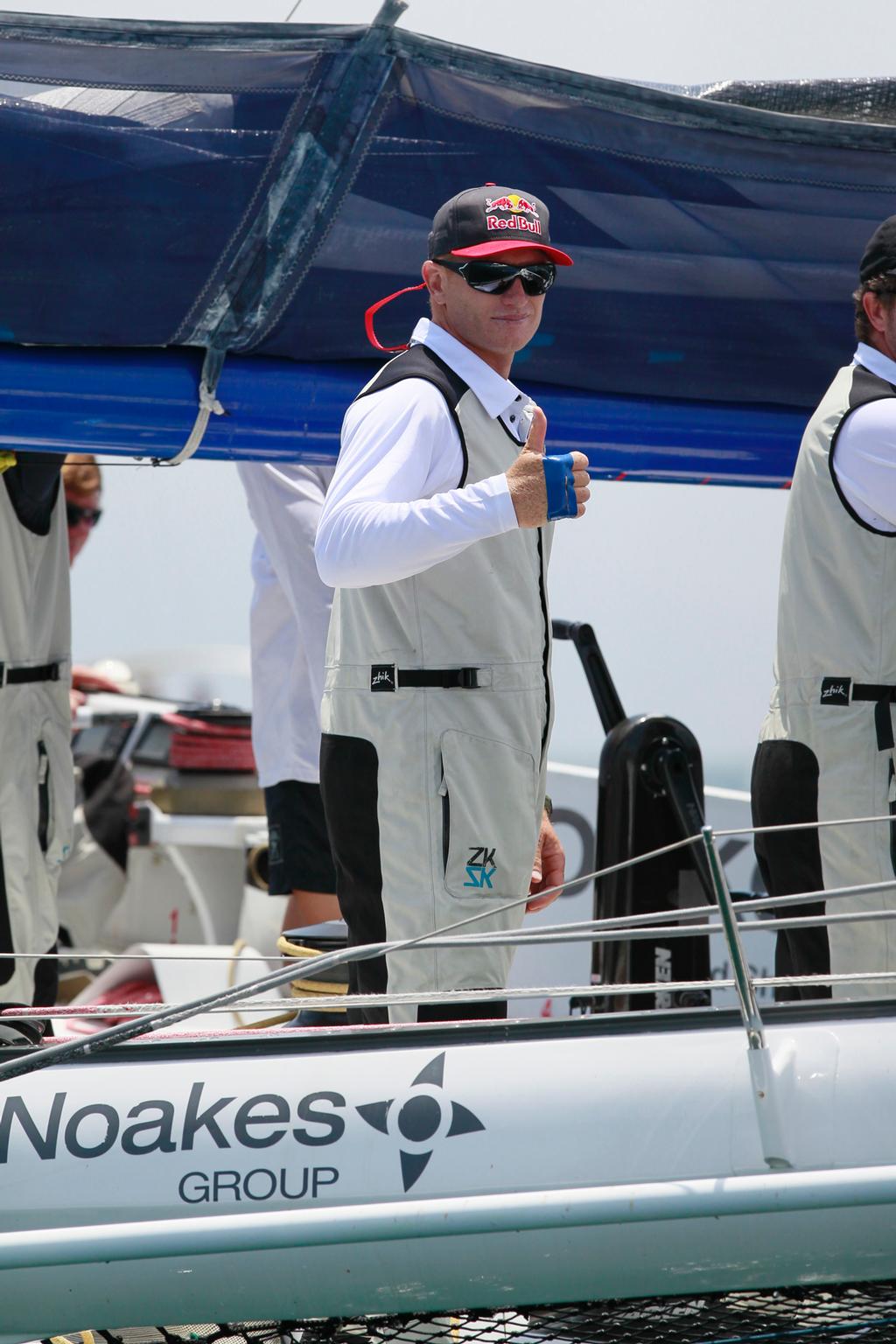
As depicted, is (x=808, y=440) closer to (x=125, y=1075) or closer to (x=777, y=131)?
(x=777, y=131)

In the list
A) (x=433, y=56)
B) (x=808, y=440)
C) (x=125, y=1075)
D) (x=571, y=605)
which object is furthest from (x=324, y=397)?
(x=571, y=605)

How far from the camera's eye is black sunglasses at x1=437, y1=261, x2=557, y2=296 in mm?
2246

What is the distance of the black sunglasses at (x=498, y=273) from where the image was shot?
2.25 m

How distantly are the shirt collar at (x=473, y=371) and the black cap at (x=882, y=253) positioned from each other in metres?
0.64

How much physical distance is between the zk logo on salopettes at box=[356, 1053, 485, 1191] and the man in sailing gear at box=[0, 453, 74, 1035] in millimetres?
1560

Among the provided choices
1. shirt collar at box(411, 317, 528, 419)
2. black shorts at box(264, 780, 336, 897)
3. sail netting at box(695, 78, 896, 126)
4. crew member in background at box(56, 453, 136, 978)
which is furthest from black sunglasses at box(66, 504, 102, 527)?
shirt collar at box(411, 317, 528, 419)

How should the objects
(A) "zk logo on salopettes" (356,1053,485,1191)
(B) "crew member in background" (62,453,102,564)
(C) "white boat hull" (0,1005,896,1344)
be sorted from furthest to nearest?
(B) "crew member in background" (62,453,102,564), (A) "zk logo on salopettes" (356,1053,485,1191), (C) "white boat hull" (0,1005,896,1344)

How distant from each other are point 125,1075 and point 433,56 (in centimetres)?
180

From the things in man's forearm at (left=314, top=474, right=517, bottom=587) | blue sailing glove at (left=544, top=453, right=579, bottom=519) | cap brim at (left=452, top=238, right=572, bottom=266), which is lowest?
man's forearm at (left=314, top=474, right=517, bottom=587)

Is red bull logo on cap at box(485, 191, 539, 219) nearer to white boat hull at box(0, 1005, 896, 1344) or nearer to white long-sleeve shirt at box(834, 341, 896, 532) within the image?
white long-sleeve shirt at box(834, 341, 896, 532)

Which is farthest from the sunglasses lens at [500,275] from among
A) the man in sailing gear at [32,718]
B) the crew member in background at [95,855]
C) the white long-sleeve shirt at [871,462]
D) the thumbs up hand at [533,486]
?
the crew member in background at [95,855]

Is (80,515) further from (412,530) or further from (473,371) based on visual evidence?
(412,530)

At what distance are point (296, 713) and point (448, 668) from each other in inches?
75.0

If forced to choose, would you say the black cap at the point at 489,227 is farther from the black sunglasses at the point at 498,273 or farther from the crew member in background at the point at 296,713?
the crew member in background at the point at 296,713
